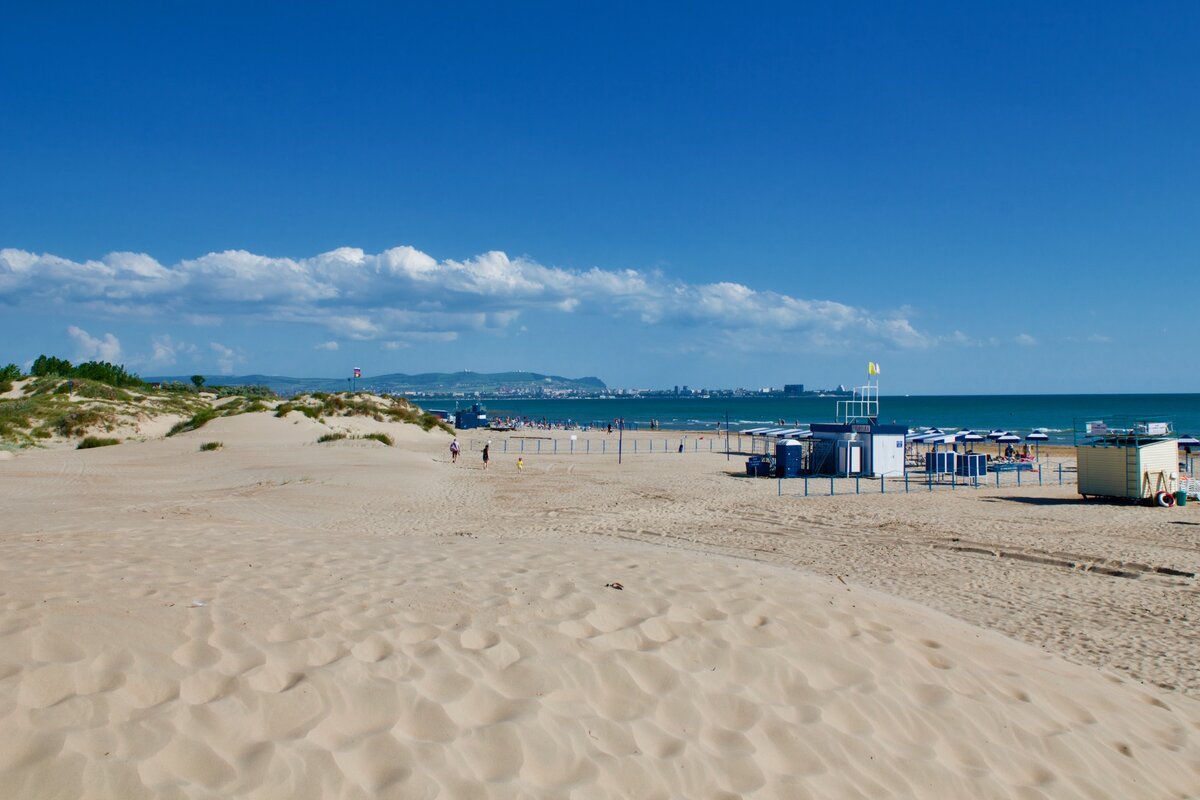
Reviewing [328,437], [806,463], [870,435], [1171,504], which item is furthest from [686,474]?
[328,437]

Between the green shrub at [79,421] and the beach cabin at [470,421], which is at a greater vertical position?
the green shrub at [79,421]

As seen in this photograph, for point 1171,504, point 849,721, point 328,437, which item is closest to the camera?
point 849,721

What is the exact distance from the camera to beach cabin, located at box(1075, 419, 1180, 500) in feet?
70.5

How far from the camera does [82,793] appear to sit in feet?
10.8

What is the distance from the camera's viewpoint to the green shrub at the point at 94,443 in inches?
1452

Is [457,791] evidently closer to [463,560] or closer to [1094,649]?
[463,560]

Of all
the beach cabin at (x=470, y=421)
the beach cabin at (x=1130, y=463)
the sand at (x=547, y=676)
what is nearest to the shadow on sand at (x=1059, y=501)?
the beach cabin at (x=1130, y=463)

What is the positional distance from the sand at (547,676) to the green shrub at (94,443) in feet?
103

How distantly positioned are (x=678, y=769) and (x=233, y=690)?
239cm

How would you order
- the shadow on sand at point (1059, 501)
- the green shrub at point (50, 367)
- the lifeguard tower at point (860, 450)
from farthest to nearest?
1. the green shrub at point (50, 367)
2. the lifeguard tower at point (860, 450)
3. the shadow on sand at point (1059, 501)

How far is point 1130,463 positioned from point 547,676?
22.0 metres

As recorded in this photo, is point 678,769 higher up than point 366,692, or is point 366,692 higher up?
point 366,692

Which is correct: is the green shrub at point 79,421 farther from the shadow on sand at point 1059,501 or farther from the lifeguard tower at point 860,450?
the shadow on sand at point 1059,501

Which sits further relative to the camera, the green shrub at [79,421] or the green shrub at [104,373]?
the green shrub at [104,373]
